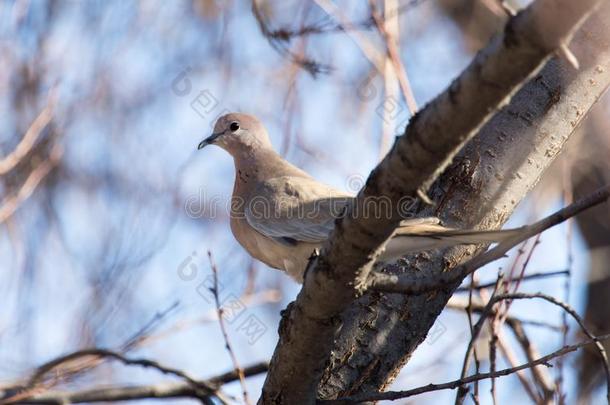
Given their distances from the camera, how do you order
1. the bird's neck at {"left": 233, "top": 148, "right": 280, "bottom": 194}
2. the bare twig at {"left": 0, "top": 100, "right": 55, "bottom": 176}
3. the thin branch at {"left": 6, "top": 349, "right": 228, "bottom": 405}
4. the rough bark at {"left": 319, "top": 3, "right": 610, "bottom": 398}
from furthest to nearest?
the bird's neck at {"left": 233, "top": 148, "right": 280, "bottom": 194}
the bare twig at {"left": 0, "top": 100, "right": 55, "bottom": 176}
the thin branch at {"left": 6, "top": 349, "right": 228, "bottom": 405}
the rough bark at {"left": 319, "top": 3, "right": 610, "bottom": 398}

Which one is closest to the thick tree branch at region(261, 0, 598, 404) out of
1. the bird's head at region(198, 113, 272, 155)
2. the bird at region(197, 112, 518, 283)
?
the bird at region(197, 112, 518, 283)

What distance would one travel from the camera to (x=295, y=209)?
363 cm

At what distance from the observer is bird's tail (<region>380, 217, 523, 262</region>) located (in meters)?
2.50

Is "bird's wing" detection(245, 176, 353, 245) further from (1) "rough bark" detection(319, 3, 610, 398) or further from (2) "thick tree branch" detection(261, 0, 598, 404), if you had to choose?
(2) "thick tree branch" detection(261, 0, 598, 404)

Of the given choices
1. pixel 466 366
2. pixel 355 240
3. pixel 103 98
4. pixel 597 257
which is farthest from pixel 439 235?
pixel 103 98

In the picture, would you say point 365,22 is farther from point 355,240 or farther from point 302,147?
point 355,240

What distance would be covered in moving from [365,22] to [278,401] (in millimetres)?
1874

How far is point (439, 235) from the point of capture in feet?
8.41

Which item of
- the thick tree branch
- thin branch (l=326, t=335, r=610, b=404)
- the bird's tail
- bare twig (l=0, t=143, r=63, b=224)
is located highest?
bare twig (l=0, t=143, r=63, b=224)

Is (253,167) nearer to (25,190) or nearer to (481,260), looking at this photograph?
(25,190)

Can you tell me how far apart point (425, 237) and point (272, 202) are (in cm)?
128

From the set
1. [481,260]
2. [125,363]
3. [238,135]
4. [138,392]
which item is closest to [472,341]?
[481,260]

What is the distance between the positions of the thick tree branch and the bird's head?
208 cm

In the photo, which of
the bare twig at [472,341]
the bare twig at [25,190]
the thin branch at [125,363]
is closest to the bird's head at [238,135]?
the bare twig at [25,190]
